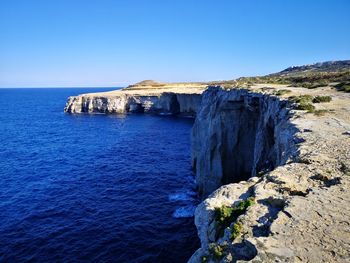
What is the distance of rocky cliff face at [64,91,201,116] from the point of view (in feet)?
428

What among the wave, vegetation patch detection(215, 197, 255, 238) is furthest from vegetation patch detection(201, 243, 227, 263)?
the wave

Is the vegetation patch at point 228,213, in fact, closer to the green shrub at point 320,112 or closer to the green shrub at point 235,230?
the green shrub at point 235,230

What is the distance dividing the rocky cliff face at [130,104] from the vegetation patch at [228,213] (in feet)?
374

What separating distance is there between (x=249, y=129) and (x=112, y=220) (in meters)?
20.2

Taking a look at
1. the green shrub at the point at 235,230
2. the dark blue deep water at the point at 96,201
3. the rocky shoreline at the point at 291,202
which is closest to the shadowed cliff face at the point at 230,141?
the dark blue deep water at the point at 96,201

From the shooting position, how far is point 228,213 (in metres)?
11.0

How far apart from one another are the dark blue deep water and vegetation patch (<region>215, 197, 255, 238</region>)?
64.9ft

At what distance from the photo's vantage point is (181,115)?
129125mm

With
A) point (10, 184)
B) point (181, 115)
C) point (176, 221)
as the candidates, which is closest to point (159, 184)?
point (176, 221)

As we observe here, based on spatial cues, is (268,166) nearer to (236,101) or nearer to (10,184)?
(236,101)

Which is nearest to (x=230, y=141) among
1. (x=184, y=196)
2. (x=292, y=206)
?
(x=184, y=196)

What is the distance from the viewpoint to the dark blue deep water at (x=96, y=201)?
30266 millimetres

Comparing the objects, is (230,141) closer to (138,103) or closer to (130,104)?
(138,103)

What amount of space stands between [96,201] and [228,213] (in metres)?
32.9
